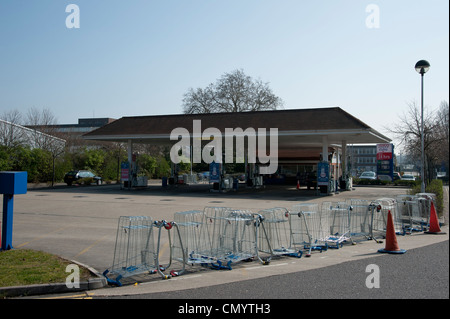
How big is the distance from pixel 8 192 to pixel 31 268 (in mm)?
2371

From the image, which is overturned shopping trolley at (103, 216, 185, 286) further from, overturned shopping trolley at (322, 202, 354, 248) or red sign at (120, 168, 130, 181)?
red sign at (120, 168, 130, 181)

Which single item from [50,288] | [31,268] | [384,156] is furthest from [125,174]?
[384,156]

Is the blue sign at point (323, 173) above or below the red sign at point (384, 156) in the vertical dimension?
below

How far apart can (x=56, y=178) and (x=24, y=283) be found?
35.1m

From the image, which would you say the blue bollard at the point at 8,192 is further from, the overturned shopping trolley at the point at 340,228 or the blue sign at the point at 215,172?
the blue sign at the point at 215,172

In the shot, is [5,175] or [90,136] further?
[90,136]

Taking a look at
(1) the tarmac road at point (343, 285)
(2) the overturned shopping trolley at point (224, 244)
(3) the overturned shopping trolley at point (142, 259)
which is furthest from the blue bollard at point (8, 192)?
(1) the tarmac road at point (343, 285)

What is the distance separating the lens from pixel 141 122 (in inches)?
1325

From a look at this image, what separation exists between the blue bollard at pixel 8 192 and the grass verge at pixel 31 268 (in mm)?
358

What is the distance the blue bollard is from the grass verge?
36 cm

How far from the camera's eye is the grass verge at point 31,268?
696 cm

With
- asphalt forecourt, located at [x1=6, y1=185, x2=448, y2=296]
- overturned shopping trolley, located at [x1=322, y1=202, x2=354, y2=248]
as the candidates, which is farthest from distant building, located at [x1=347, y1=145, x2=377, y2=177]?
overturned shopping trolley, located at [x1=322, y1=202, x2=354, y2=248]
